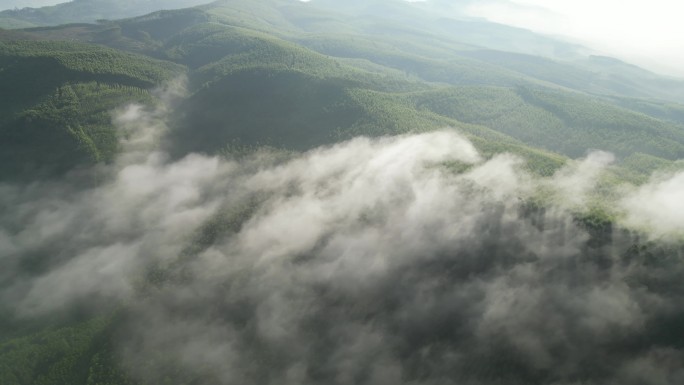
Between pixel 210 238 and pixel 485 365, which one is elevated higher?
pixel 210 238

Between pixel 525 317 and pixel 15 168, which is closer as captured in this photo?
pixel 525 317

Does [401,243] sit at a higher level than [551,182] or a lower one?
lower

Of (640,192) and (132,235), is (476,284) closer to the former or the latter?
(640,192)

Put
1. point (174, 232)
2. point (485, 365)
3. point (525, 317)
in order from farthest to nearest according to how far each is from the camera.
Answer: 1. point (174, 232)
2. point (525, 317)
3. point (485, 365)

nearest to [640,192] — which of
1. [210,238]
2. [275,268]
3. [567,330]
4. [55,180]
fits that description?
[567,330]

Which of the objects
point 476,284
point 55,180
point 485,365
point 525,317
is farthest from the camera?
point 55,180

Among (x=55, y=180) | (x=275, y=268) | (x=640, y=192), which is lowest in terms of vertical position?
(x=275, y=268)

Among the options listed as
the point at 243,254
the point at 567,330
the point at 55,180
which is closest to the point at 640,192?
the point at 567,330

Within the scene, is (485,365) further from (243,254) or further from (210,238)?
(210,238)

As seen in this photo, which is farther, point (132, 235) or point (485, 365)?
point (132, 235)

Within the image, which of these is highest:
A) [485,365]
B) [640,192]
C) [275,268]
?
[640,192]
